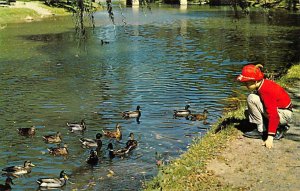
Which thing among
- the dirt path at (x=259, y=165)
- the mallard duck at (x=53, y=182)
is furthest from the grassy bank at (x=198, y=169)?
the mallard duck at (x=53, y=182)

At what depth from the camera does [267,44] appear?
1738 inches

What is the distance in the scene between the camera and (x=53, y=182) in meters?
13.3

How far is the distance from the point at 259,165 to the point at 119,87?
701 inches

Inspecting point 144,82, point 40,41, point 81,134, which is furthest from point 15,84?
point 40,41

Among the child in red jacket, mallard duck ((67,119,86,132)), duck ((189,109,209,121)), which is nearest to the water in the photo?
mallard duck ((67,119,86,132))

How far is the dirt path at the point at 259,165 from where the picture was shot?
8852 millimetres

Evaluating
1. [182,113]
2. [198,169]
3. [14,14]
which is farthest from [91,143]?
[14,14]

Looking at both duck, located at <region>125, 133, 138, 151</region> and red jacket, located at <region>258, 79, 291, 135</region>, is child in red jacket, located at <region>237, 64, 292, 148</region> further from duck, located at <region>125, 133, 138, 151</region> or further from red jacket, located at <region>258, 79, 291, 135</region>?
duck, located at <region>125, 133, 138, 151</region>

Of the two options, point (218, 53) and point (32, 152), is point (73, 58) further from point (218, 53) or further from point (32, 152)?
point (32, 152)

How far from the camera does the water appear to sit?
51.1 feet

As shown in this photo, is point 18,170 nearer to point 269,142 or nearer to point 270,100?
point 269,142

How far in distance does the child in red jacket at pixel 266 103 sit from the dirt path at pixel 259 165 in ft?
1.19

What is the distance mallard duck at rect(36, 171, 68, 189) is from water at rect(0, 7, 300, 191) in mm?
485

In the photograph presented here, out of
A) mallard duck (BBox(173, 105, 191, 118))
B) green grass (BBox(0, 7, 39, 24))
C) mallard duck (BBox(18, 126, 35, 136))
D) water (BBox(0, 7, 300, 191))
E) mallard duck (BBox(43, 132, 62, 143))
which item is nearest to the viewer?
water (BBox(0, 7, 300, 191))
